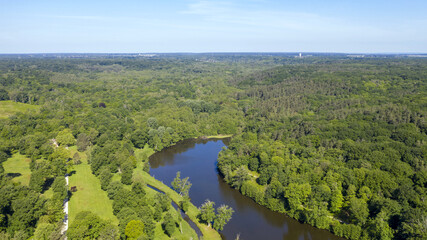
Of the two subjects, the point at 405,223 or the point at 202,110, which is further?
the point at 202,110

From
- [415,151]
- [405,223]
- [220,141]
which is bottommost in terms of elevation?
[220,141]

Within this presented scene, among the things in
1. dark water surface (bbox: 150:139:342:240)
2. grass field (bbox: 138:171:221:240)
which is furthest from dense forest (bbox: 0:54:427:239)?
dark water surface (bbox: 150:139:342:240)

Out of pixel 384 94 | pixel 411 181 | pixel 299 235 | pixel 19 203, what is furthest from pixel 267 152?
pixel 384 94

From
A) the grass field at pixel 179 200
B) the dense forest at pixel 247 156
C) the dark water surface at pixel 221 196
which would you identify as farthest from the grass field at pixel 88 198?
the dark water surface at pixel 221 196

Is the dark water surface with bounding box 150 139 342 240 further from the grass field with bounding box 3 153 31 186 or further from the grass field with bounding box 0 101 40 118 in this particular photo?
the grass field with bounding box 0 101 40 118

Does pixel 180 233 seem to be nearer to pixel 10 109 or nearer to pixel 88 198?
pixel 88 198

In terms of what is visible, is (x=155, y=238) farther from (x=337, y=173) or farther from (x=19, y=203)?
(x=337, y=173)
